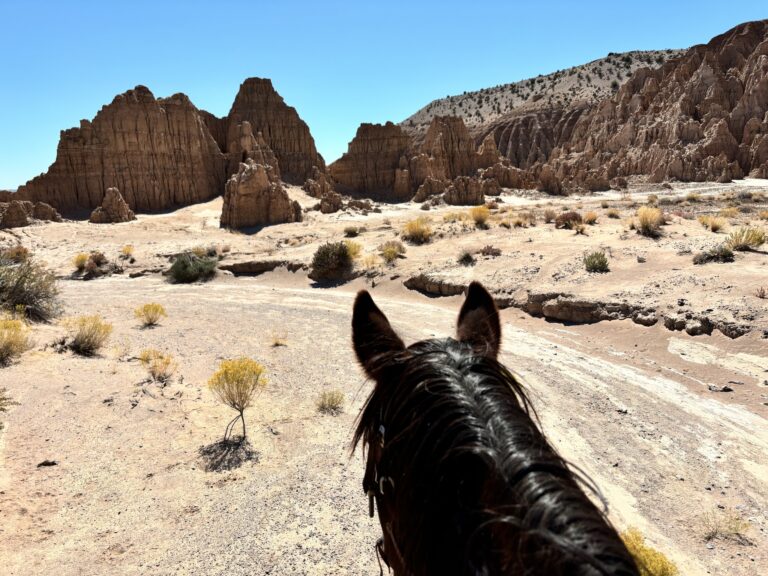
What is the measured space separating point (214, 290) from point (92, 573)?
626 inches

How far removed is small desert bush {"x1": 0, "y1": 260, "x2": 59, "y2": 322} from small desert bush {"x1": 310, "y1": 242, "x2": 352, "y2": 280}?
9440 mm

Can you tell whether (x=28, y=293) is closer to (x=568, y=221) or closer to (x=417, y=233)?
(x=417, y=233)

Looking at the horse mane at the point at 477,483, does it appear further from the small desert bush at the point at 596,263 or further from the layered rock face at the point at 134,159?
the layered rock face at the point at 134,159

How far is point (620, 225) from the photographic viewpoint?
2077cm

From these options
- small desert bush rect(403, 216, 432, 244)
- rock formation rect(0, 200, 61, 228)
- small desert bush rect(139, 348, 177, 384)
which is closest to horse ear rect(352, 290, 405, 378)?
small desert bush rect(139, 348, 177, 384)

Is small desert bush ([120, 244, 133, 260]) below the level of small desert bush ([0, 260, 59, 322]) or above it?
above

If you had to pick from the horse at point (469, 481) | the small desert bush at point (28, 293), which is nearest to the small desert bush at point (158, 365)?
the small desert bush at point (28, 293)

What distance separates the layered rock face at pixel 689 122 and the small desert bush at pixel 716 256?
45.3 meters

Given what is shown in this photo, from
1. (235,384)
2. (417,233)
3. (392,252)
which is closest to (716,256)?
(392,252)

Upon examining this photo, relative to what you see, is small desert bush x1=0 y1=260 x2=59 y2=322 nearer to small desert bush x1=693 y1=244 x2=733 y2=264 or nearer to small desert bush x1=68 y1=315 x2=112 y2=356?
small desert bush x1=68 y1=315 x2=112 y2=356

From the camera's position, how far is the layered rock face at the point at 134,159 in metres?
39.8

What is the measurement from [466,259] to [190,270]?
12047mm

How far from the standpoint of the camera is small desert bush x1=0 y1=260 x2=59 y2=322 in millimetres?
11641

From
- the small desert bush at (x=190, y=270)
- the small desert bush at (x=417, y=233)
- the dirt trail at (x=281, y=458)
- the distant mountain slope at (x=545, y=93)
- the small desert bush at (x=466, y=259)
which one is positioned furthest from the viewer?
the distant mountain slope at (x=545, y=93)
